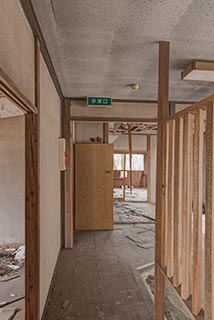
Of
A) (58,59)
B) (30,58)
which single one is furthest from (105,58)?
(30,58)

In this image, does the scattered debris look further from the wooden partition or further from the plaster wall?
the plaster wall

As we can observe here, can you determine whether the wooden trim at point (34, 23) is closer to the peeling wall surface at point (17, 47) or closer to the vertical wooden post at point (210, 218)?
the peeling wall surface at point (17, 47)

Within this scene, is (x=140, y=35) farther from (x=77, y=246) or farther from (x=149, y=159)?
(x=149, y=159)

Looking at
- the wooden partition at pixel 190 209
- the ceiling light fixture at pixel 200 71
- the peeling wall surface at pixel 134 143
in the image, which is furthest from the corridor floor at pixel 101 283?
the peeling wall surface at pixel 134 143

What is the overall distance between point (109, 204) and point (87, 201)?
0.44 m

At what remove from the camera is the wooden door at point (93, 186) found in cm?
502

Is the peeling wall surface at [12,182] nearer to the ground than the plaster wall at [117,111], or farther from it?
nearer to the ground

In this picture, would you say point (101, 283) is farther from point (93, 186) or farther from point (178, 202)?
point (93, 186)

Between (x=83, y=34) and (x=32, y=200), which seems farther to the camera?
(x=83, y=34)

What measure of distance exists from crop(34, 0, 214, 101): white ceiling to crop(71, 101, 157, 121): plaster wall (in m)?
0.97

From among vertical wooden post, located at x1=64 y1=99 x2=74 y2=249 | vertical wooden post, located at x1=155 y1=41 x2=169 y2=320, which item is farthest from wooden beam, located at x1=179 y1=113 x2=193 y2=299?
vertical wooden post, located at x1=64 y1=99 x2=74 y2=249

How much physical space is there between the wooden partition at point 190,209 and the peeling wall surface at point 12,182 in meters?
2.70

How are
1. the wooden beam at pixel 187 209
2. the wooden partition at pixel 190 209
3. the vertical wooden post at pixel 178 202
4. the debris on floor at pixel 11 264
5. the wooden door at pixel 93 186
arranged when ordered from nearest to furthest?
the wooden partition at pixel 190 209 → the wooden beam at pixel 187 209 → the vertical wooden post at pixel 178 202 → the debris on floor at pixel 11 264 → the wooden door at pixel 93 186

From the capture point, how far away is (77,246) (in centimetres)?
412
